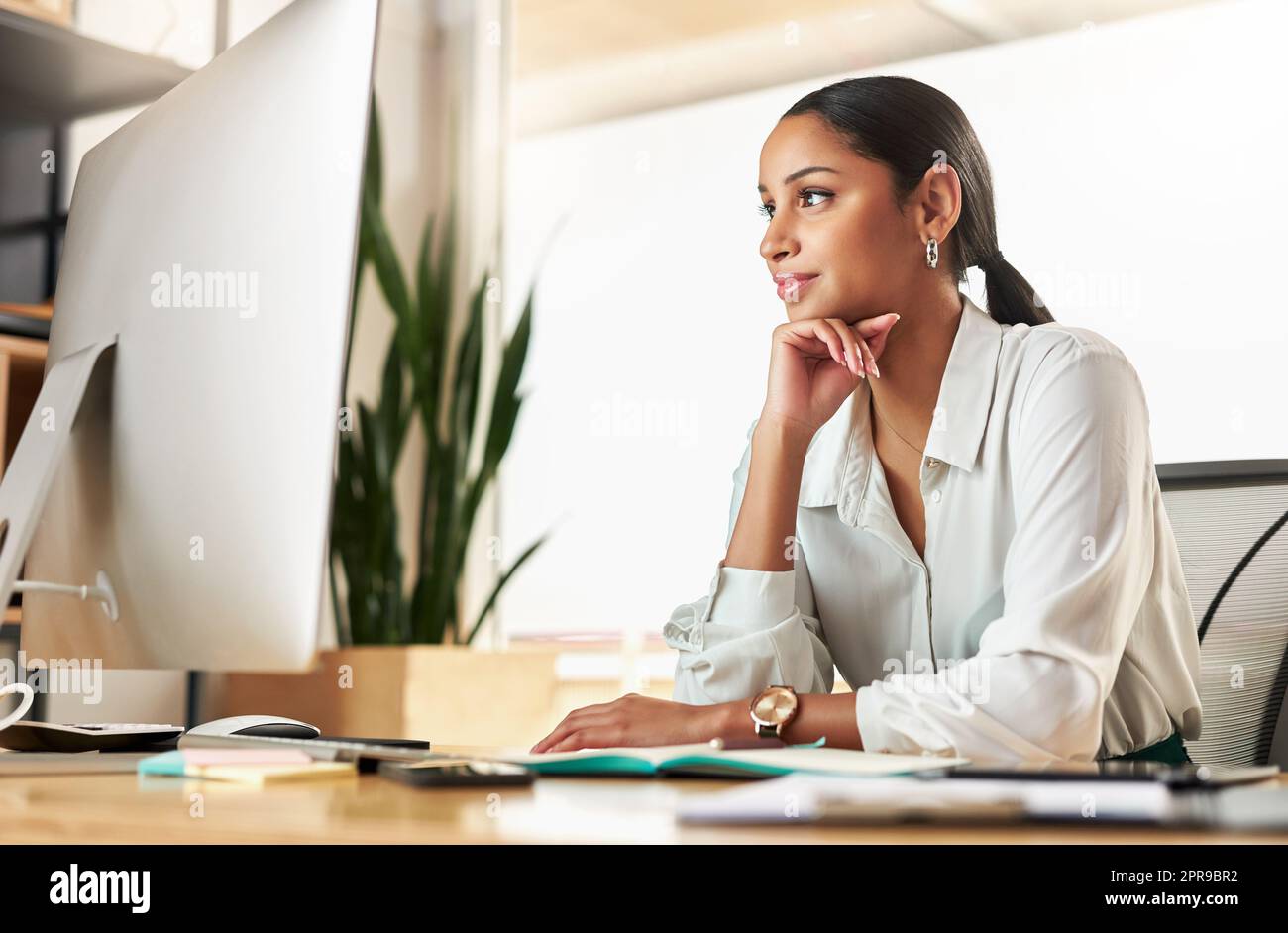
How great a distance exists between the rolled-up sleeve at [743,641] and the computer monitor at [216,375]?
1.98 ft

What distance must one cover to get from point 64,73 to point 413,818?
217 cm

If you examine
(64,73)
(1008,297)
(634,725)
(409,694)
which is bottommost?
(409,694)

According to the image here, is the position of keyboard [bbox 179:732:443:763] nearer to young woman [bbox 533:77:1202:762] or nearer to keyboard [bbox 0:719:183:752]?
keyboard [bbox 0:719:183:752]

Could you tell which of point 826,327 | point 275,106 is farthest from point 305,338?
point 826,327

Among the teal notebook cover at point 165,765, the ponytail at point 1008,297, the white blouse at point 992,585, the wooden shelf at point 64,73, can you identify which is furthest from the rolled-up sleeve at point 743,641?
the wooden shelf at point 64,73

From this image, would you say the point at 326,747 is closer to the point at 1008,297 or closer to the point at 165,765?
the point at 165,765

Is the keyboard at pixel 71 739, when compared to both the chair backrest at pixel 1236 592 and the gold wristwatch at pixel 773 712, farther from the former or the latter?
the chair backrest at pixel 1236 592

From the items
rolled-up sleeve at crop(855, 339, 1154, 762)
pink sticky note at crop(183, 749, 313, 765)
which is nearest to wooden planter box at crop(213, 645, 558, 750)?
rolled-up sleeve at crop(855, 339, 1154, 762)

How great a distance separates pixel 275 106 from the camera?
75 centimetres

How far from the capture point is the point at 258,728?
0.86 meters

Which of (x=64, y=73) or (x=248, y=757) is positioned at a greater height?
(x=64, y=73)

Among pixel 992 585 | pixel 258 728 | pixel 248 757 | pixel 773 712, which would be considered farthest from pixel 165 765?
pixel 992 585

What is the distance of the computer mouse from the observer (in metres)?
0.84
